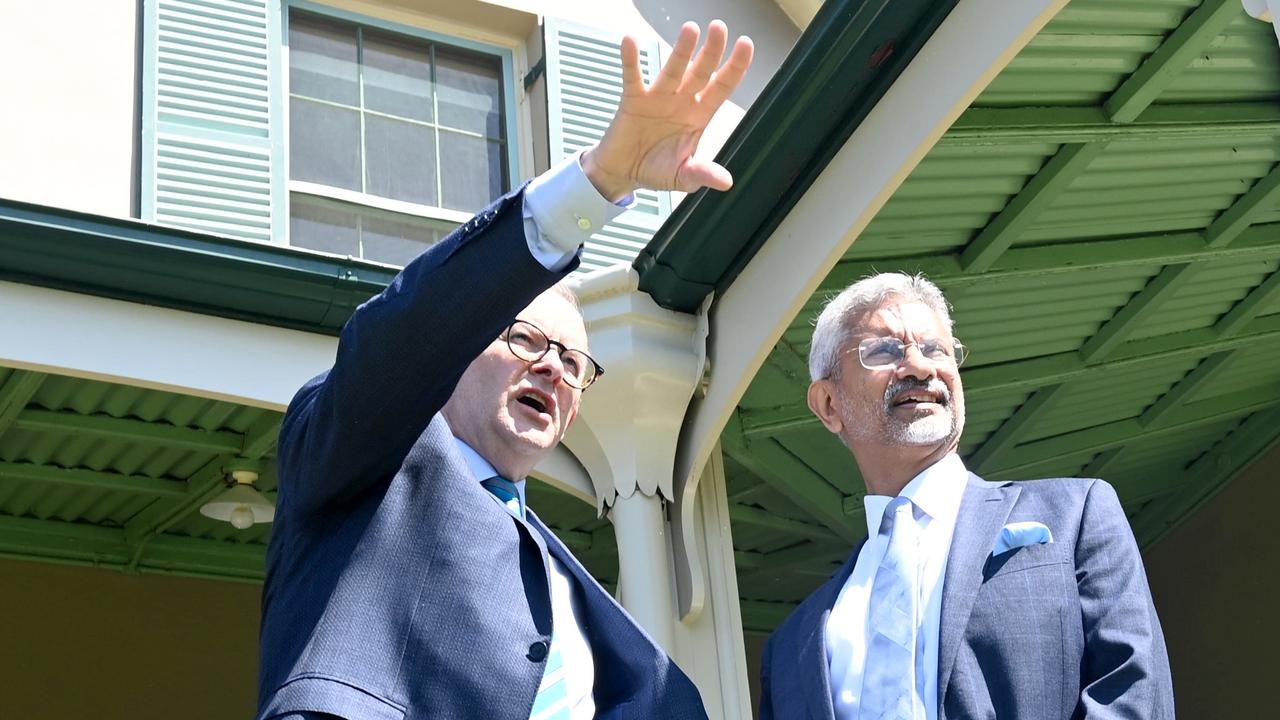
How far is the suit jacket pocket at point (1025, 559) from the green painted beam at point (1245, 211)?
11.7ft

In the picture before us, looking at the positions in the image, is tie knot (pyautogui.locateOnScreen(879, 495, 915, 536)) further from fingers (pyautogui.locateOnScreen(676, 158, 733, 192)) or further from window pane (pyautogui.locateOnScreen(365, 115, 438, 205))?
window pane (pyautogui.locateOnScreen(365, 115, 438, 205))

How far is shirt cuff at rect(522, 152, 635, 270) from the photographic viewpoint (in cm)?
205

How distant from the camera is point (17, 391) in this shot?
5.29 meters

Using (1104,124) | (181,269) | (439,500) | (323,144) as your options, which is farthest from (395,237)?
Answer: (439,500)

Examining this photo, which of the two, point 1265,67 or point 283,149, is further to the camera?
point 283,149

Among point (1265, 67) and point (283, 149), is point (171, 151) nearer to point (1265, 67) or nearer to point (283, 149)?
point (283, 149)

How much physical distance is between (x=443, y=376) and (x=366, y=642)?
1.19ft

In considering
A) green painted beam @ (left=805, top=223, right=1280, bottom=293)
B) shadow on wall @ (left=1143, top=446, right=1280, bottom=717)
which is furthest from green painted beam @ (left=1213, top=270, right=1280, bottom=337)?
shadow on wall @ (left=1143, top=446, right=1280, bottom=717)

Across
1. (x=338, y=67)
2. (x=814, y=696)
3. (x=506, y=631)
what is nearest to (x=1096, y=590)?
(x=814, y=696)

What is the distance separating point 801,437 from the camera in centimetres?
A: 611

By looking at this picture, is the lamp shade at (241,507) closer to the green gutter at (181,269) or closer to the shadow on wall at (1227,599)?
the green gutter at (181,269)

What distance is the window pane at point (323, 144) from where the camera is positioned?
21.2 feet

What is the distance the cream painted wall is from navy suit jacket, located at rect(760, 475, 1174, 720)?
13.2ft

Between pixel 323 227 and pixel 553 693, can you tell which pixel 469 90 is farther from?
pixel 553 693
